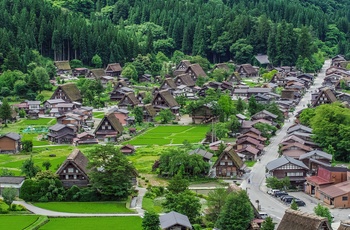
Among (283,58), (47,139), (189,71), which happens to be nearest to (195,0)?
(283,58)

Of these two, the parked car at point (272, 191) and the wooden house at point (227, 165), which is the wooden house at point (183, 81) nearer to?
the wooden house at point (227, 165)

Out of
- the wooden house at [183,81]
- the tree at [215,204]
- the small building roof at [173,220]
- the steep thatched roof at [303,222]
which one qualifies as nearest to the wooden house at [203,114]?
the wooden house at [183,81]

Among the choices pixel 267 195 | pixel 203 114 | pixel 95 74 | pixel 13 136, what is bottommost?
pixel 95 74

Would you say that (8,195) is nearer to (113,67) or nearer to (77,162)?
(77,162)

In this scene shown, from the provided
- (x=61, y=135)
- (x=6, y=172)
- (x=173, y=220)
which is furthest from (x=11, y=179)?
(x=61, y=135)

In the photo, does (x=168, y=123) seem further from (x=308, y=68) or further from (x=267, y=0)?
(x=267, y=0)

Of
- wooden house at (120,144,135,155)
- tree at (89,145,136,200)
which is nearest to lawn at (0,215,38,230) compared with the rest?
tree at (89,145,136,200)

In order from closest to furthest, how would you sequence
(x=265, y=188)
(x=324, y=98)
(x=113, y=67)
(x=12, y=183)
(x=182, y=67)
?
1. (x=12, y=183)
2. (x=265, y=188)
3. (x=324, y=98)
4. (x=113, y=67)
5. (x=182, y=67)
